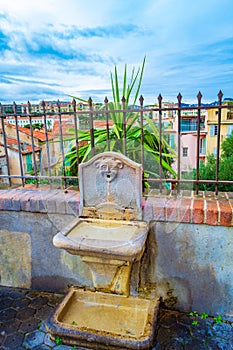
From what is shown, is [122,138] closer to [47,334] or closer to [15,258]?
[15,258]

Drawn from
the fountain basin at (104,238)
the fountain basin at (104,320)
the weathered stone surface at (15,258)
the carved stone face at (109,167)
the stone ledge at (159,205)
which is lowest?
the fountain basin at (104,320)

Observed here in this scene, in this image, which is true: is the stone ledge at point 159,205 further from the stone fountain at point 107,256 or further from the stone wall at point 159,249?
the stone fountain at point 107,256

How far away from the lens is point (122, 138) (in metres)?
3.03

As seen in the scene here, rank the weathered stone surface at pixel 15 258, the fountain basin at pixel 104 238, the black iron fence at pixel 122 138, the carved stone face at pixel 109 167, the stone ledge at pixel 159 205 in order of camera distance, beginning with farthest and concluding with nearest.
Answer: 1. the weathered stone surface at pixel 15 258
2. the black iron fence at pixel 122 138
3. the carved stone face at pixel 109 167
4. the stone ledge at pixel 159 205
5. the fountain basin at pixel 104 238

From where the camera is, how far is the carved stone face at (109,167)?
2.53 m

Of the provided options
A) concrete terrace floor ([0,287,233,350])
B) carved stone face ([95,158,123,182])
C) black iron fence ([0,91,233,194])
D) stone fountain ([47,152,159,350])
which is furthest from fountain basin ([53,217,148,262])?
concrete terrace floor ([0,287,233,350])

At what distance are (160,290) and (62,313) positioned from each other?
39.9 inches

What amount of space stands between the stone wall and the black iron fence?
28cm

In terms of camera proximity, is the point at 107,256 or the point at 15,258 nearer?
the point at 107,256

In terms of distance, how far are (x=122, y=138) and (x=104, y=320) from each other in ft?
6.22

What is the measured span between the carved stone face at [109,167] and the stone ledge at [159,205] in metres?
0.42

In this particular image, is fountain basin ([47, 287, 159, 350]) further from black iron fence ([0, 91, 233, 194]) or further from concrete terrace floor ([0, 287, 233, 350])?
black iron fence ([0, 91, 233, 194])

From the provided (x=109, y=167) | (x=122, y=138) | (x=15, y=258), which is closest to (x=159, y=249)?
(x=109, y=167)

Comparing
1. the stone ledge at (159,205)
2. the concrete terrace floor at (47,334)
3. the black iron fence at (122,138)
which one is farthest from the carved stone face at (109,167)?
the concrete terrace floor at (47,334)
